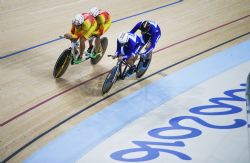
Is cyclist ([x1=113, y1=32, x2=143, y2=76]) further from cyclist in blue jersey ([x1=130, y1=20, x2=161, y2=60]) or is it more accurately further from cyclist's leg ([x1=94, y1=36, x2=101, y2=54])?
cyclist's leg ([x1=94, y1=36, x2=101, y2=54])

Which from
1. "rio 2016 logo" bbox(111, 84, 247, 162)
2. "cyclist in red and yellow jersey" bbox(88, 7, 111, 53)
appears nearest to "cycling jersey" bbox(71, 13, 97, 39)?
"cyclist in red and yellow jersey" bbox(88, 7, 111, 53)

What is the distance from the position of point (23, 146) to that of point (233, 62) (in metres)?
4.00

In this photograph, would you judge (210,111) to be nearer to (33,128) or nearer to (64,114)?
(64,114)

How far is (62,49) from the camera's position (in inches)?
311

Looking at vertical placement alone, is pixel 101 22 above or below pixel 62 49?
above

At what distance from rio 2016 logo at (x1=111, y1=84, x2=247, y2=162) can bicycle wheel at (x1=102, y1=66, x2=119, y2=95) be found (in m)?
1.04

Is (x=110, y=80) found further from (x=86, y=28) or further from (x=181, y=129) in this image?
(x=181, y=129)

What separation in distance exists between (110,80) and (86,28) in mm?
926

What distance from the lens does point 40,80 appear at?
6.60 metres

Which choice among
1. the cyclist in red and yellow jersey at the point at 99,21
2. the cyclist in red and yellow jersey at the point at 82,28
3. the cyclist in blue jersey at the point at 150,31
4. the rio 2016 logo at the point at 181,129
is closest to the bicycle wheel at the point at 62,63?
the cyclist in red and yellow jersey at the point at 82,28

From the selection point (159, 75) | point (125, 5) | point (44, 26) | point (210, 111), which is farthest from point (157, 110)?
point (125, 5)

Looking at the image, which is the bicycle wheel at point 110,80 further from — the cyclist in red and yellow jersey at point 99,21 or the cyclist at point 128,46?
the cyclist in red and yellow jersey at point 99,21

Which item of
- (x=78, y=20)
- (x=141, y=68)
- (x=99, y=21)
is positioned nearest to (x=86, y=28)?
(x=78, y=20)

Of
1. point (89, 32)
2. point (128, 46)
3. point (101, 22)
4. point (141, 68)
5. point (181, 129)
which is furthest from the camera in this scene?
point (101, 22)
